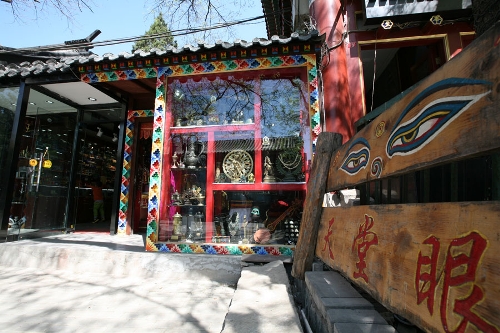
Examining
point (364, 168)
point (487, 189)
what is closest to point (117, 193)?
point (364, 168)

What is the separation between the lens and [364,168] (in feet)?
5.74

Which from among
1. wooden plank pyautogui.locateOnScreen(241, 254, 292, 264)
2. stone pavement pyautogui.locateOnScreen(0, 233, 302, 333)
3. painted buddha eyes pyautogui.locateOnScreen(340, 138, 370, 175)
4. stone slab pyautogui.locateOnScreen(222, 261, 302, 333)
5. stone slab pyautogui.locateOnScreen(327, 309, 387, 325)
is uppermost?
painted buddha eyes pyautogui.locateOnScreen(340, 138, 370, 175)

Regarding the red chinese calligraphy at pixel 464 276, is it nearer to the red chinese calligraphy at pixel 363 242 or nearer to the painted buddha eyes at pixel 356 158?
the red chinese calligraphy at pixel 363 242

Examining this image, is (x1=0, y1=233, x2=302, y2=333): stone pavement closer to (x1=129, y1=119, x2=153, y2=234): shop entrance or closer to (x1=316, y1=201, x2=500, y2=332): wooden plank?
(x1=316, y1=201, x2=500, y2=332): wooden plank

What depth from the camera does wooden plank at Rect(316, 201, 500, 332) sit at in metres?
0.83

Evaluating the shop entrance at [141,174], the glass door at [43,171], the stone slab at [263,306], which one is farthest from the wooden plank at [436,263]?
the glass door at [43,171]

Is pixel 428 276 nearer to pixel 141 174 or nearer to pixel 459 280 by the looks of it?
pixel 459 280

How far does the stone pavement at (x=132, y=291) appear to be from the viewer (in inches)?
88.8

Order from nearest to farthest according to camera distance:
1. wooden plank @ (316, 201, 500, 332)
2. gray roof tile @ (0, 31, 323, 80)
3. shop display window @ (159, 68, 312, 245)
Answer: wooden plank @ (316, 201, 500, 332), gray roof tile @ (0, 31, 323, 80), shop display window @ (159, 68, 312, 245)

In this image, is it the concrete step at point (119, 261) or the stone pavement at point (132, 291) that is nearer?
the stone pavement at point (132, 291)

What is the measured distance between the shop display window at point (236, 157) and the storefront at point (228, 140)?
2cm

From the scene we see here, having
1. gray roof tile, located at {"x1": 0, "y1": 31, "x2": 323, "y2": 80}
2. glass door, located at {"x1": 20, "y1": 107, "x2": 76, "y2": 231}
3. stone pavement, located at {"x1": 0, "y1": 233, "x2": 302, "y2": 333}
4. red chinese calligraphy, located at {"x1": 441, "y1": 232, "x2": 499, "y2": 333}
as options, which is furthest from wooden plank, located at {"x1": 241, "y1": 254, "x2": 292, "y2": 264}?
glass door, located at {"x1": 20, "y1": 107, "x2": 76, "y2": 231}

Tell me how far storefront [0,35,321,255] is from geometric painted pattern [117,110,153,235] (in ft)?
4.38

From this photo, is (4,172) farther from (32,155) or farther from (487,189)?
(487,189)
